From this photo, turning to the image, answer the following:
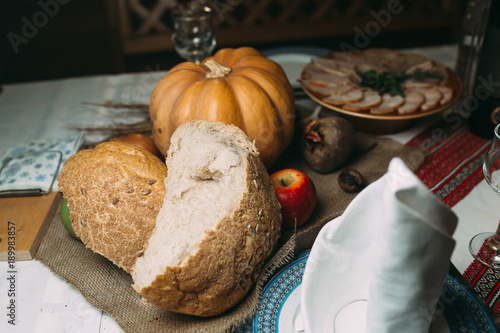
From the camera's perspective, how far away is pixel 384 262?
49cm

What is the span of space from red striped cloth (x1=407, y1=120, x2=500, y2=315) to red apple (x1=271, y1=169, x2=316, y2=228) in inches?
Answer: 13.7

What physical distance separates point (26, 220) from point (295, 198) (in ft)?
2.07

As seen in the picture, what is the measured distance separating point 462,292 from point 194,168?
49 centimetres

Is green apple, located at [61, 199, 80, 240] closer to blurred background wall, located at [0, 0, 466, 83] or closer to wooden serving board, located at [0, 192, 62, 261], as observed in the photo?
wooden serving board, located at [0, 192, 62, 261]

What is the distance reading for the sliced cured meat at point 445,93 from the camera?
1.17m

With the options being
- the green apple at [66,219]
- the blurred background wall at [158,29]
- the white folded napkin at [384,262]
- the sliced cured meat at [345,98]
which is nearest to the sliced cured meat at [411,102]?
the sliced cured meat at [345,98]

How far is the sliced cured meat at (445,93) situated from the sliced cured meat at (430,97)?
1 cm

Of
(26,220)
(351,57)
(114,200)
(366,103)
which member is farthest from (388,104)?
(26,220)

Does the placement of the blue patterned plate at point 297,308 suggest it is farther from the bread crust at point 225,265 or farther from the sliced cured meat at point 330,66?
the sliced cured meat at point 330,66

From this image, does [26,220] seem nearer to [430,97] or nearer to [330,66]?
[330,66]

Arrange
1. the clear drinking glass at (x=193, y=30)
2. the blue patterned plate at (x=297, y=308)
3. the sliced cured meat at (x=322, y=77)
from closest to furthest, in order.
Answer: the blue patterned plate at (x=297, y=308) → the sliced cured meat at (x=322, y=77) → the clear drinking glass at (x=193, y=30)

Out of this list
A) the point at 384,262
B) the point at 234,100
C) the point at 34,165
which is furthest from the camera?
the point at 34,165

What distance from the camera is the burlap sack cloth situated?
73cm

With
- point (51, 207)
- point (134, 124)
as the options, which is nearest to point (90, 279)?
point (51, 207)
